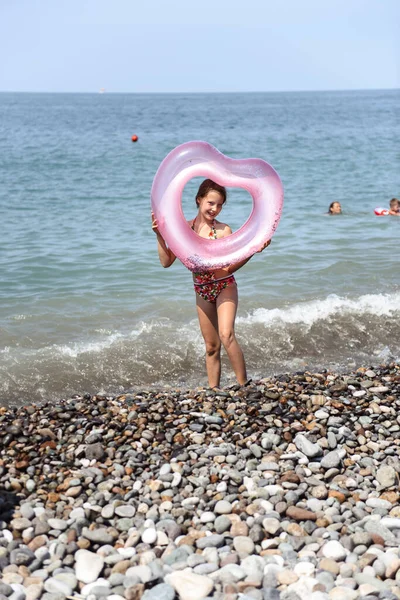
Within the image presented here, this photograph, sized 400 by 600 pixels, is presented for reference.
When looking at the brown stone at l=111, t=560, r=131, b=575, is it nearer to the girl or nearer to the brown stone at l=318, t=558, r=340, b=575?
the brown stone at l=318, t=558, r=340, b=575

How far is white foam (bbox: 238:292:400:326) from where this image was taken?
8914 millimetres

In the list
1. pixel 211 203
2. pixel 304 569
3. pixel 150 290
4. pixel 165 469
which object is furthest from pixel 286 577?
pixel 150 290

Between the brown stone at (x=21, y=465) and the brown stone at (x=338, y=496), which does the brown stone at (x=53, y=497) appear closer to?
the brown stone at (x=21, y=465)

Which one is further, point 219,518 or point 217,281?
point 217,281

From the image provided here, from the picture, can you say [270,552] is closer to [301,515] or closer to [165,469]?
[301,515]

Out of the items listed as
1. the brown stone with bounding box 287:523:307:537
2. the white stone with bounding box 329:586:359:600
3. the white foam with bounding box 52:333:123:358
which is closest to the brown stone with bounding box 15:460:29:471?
the brown stone with bounding box 287:523:307:537

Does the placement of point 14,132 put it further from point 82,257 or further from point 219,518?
point 219,518

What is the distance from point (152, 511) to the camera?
4.15 metres

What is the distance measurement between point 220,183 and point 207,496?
250cm

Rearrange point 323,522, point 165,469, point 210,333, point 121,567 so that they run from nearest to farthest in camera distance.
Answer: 1. point 121,567
2. point 323,522
3. point 165,469
4. point 210,333

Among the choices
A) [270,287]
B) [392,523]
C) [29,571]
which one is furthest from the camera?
[270,287]

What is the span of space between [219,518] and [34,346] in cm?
449

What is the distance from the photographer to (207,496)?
4301 millimetres

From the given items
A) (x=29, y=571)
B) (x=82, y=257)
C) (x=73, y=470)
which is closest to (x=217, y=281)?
(x=73, y=470)
